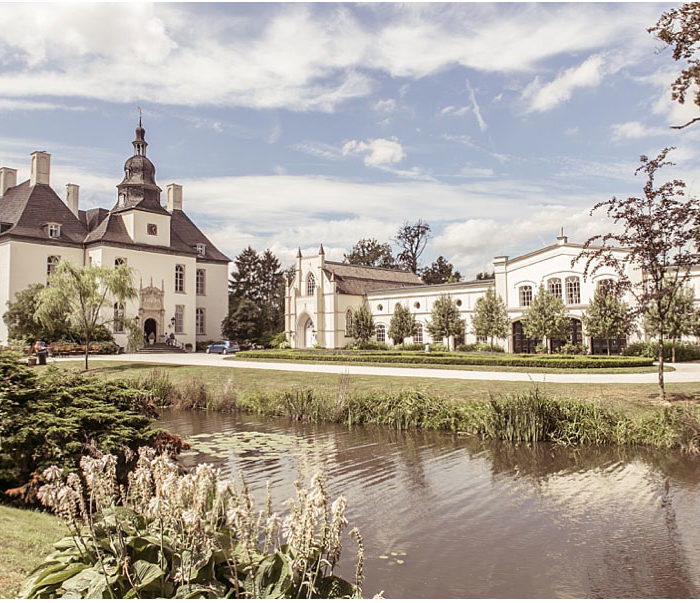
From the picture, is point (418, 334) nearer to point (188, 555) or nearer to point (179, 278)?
point (179, 278)

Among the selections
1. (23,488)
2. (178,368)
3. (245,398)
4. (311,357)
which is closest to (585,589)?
(23,488)

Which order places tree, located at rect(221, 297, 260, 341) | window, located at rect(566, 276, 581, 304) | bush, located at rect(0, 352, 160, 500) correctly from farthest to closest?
tree, located at rect(221, 297, 260, 341) → window, located at rect(566, 276, 581, 304) → bush, located at rect(0, 352, 160, 500)

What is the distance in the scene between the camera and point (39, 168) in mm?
45688

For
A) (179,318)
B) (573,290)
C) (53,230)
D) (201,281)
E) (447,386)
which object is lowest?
(447,386)

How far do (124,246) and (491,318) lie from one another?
95.9 ft

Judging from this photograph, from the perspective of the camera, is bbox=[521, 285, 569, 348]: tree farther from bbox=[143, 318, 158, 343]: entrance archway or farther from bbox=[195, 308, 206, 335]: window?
bbox=[195, 308, 206, 335]: window

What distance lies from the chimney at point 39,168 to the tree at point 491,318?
35.7m

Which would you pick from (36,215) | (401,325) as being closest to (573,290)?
(401,325)

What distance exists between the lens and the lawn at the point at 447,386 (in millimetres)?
15082

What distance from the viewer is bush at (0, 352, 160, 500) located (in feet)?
21.4

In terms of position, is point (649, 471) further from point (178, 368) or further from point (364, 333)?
point (364, 333)

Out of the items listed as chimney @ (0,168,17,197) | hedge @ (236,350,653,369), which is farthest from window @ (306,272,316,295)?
chimney @ (0,168,17,197)

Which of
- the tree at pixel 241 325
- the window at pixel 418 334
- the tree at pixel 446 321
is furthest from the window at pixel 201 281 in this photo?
the tree at pixel 446 321

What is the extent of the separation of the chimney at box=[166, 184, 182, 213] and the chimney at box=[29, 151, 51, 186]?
1251cm
